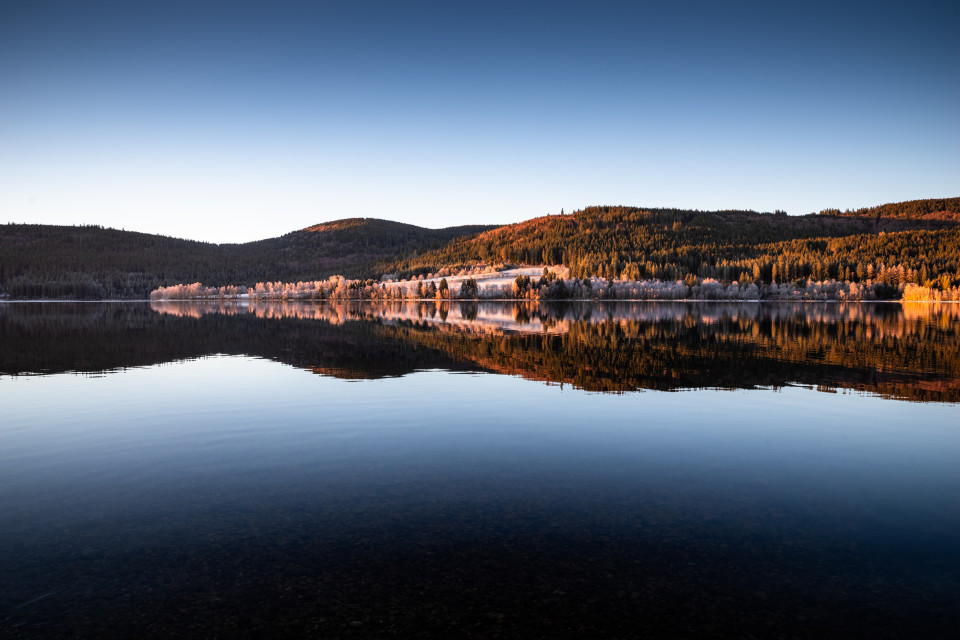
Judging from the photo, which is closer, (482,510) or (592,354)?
(482,510)

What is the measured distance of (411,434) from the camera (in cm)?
2002

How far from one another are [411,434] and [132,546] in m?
9.77

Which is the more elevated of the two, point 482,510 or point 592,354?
point 482,510

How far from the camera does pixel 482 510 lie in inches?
502

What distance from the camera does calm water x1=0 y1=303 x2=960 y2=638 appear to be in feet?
28.8

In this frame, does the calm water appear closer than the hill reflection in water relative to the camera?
Yes

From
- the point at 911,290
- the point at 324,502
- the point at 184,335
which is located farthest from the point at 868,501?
the point at 911,290

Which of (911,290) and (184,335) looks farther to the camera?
(911,290)

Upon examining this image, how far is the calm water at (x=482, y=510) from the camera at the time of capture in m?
8.77

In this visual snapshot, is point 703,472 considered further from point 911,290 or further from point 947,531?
point 911,290

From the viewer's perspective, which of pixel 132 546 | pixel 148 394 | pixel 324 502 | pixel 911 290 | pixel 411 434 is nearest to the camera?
pixel 132 546

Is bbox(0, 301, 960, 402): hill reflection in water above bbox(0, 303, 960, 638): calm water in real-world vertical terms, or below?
below

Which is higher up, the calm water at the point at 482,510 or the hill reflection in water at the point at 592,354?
the calm water at the point at 482,510

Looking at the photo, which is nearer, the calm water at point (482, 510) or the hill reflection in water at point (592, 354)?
the calm water at point (482, 510)
